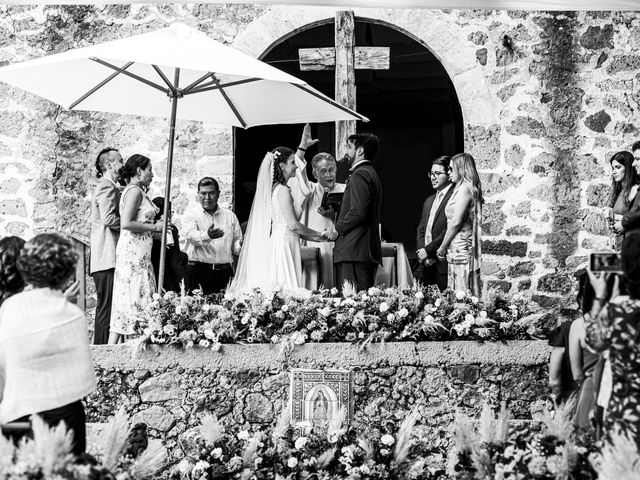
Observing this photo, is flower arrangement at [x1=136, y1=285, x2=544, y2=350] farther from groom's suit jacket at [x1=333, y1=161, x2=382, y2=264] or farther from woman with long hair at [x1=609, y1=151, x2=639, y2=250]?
woman with long hair at [x1=609, y1=151, x2=639, y2=250]

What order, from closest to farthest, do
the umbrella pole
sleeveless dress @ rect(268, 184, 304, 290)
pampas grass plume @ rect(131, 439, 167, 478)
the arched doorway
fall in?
1. pampas grass plume @ rect(131, 439, 167, 478)
2. the umbrella pole
3. sleeveless dress @ rect(268, 184, 304, 290)
4. the arched doorway

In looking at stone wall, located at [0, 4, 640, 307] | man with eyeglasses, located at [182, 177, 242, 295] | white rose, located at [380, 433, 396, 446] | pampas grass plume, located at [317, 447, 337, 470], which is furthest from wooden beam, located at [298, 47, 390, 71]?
pampas grass plume, located at [317, 447, 337, 470]

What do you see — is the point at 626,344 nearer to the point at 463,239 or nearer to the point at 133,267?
the point at 463,239

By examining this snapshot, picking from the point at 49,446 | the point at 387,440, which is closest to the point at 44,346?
the point at 49,446

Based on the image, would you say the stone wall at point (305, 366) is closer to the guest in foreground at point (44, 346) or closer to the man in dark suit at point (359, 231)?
the man in dark suit at point (359, 231)

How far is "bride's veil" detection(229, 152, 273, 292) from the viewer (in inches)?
320

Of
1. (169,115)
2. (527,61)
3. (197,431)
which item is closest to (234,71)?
(169,115)

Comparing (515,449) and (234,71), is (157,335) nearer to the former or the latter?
(234,71)

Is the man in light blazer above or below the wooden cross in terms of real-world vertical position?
below

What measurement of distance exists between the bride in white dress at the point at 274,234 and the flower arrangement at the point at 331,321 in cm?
119

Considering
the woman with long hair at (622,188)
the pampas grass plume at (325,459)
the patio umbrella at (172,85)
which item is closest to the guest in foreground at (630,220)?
the woman with long hair at (622,188)

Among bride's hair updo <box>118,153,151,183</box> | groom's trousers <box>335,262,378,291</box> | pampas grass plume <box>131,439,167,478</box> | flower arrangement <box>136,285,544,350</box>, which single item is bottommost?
pampas grass plume <box>131,439,167,478</box>

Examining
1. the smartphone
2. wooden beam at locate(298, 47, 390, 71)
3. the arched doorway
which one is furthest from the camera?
the arched doorway

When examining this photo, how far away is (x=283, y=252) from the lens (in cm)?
808
